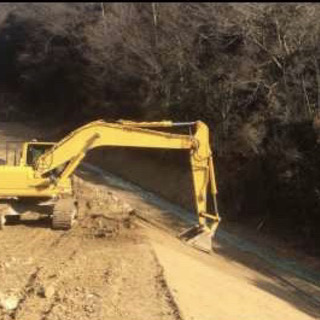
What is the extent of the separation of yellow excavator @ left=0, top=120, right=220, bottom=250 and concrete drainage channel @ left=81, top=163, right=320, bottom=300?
4.50 m

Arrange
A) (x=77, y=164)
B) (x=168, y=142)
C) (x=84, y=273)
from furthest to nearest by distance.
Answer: (x=77, y=164) < (x=168, y=142) < (x=84, y=273)

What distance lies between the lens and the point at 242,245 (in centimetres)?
2859

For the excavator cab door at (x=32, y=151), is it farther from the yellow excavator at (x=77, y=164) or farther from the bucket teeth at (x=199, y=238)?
the bucket teeth at (x=199, y=238)

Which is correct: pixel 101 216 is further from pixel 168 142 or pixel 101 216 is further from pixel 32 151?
pixel 168 142

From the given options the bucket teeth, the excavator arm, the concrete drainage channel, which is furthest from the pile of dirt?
the concrete drainage channel

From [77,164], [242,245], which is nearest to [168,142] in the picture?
[77,164]

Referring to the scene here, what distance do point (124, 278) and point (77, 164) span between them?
6254mm

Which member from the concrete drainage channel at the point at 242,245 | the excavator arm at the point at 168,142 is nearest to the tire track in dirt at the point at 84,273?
the excavator arm at the point at 168,142

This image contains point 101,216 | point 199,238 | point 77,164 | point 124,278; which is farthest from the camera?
point 101,216

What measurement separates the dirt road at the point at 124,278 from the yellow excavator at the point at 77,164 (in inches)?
29.6

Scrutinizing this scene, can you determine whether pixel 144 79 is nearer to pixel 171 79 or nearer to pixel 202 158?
pixel 171 79

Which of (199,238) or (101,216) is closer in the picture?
(199,238)

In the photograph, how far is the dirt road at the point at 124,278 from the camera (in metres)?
14.9

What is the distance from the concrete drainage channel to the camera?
25516 mm
